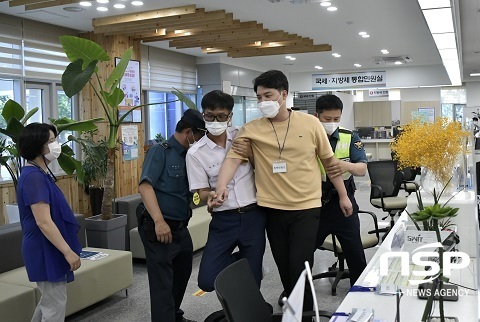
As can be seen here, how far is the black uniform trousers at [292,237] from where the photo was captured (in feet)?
8.71

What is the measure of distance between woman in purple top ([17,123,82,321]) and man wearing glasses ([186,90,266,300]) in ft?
2.70

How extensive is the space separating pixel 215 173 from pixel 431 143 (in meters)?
1.16

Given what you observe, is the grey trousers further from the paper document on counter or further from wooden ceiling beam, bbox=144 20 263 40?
wooden ceiling beam, bbox=144 20 263 40

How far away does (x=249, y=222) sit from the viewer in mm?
2711

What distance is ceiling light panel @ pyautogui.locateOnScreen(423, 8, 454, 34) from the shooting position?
630 centimetres

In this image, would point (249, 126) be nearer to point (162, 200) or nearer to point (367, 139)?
point (162, 200)

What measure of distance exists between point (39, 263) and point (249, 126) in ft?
4.69

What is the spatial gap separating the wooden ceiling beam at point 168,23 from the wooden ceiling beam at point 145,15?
8 cm

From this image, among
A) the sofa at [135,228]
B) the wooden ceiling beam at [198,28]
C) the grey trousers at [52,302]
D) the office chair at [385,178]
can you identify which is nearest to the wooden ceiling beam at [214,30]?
the wooden ceiling beam at [198,28]

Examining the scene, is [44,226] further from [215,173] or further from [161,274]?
[215,173]

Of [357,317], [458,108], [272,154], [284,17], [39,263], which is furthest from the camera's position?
[458,108]

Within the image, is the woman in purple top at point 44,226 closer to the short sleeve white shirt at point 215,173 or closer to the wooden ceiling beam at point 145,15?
the short sleeve white shirt at point 215,173

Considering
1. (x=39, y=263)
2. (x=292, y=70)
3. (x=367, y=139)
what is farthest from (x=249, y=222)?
(x=292, y=70)

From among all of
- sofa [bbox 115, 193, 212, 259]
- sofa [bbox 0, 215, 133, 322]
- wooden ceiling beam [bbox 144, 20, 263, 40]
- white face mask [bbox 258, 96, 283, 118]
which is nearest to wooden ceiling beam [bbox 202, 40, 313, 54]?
wooden ceiling beam [bbox 144, 20, 263, 40]
